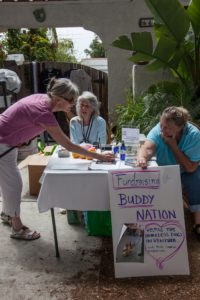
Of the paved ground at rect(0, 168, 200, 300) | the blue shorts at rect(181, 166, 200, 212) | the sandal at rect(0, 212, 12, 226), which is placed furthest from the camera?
the sandal at rect(0, 212, 12, 226)

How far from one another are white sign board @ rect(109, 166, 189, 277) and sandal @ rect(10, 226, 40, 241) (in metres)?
1.09

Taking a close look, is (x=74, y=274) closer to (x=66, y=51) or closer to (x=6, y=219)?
(x=6, y=219)

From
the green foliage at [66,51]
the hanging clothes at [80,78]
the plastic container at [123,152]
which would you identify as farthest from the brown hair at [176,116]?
the green foliage at [66,51]

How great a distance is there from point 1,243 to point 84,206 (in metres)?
1.11

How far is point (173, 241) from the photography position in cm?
326

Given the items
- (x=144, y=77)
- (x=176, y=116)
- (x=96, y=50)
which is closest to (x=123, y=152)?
(x=176, y=116)

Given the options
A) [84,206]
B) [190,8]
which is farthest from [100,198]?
[190,8]

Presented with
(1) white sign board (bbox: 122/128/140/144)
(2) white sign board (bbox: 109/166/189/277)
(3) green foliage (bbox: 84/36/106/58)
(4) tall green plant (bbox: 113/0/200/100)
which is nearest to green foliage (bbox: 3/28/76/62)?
(4) tall green plant (bbox: 113/0/200/100)

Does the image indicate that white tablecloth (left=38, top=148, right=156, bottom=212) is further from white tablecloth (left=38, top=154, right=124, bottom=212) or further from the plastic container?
the plastic container

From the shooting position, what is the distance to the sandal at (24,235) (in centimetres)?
400

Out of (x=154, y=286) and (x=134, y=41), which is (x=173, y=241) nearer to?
(x=154, y=286)

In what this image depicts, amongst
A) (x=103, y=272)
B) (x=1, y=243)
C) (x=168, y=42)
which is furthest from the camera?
(x=168, y=42)

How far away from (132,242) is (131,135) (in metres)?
0.99

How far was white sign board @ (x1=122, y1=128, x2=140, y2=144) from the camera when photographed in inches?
145
